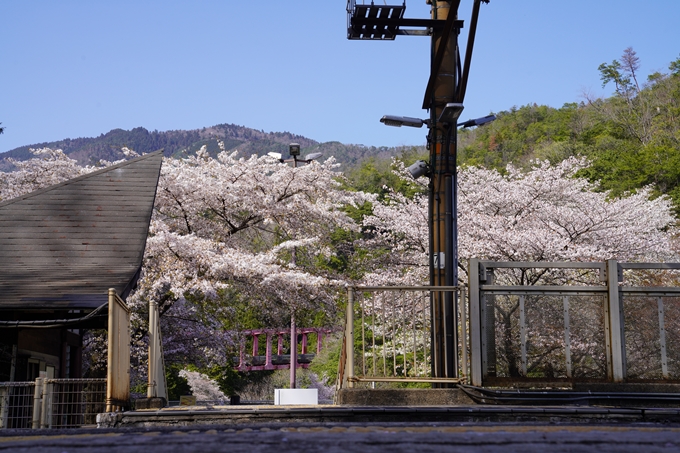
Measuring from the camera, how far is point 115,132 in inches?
5896

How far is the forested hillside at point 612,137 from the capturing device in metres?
38.6

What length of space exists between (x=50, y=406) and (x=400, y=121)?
6.65 meters

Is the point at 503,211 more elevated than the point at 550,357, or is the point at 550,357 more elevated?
the point at 503,211

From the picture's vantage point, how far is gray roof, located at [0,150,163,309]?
10.2 meters

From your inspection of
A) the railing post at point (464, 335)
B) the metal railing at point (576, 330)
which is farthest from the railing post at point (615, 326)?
the railing post at point (464, 335)

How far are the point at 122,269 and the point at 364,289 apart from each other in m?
4.89

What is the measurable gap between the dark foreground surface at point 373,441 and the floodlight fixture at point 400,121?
7.64 m

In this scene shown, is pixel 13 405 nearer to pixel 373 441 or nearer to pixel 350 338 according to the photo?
pixel 350 338

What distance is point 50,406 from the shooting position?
315 inches

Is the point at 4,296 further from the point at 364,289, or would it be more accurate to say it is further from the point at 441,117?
the point at 441,117

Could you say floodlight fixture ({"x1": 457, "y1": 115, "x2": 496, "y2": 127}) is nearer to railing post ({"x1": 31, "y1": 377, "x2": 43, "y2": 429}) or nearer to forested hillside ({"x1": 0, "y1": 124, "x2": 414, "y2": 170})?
railing post ({"x1": 31, "y1": 377, "x2": 43, "y2": 429})

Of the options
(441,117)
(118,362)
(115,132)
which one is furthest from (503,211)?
(115,132)

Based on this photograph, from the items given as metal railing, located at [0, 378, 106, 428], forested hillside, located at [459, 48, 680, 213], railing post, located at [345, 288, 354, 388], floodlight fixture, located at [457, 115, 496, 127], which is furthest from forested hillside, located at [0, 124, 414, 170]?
railing post, located at [345, 288, 354, 388]

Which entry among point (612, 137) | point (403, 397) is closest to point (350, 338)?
point (403, 397)
